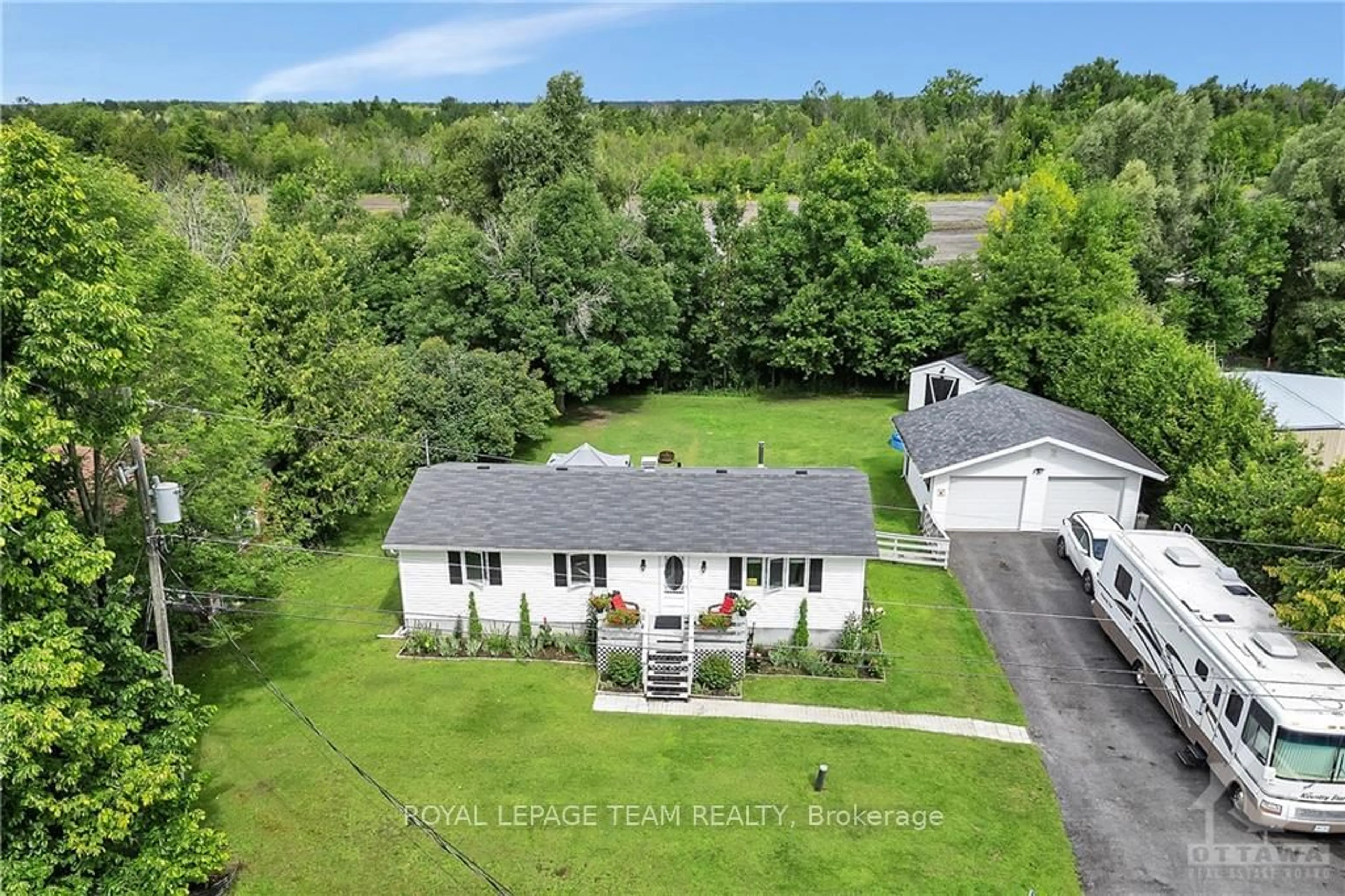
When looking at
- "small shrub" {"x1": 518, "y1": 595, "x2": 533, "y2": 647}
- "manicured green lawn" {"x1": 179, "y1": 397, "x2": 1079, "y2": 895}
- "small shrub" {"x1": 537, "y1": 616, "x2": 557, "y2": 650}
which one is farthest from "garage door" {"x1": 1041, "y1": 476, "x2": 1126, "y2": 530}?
"small shrub" {"x1": 518, "y1": 595, "x2": 533, "y2": 647}

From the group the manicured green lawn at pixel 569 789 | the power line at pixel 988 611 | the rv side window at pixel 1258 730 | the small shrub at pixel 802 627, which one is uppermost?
the rv side window at pixel 1258 730

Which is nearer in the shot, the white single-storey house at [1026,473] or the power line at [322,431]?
the power line at [322,431]

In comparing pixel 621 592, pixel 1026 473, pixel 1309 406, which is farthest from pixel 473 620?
pixel 1309 406

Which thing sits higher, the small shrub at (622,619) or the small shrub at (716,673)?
the small shrub at (622,619)

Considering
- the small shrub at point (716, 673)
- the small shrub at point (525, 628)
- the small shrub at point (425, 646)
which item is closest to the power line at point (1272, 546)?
the small shrub at point (716, 673)

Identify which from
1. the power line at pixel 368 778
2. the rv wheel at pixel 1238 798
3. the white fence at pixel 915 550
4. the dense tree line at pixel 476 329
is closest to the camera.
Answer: the dense tree line at pixel 476 329

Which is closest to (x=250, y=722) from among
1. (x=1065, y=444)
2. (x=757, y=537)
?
(x=757, y=537)

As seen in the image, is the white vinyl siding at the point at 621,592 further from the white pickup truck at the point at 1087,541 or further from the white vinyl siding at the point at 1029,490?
the white vinyl siding at the point at 1029,490

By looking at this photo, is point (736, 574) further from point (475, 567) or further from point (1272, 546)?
point (1272, 546)
